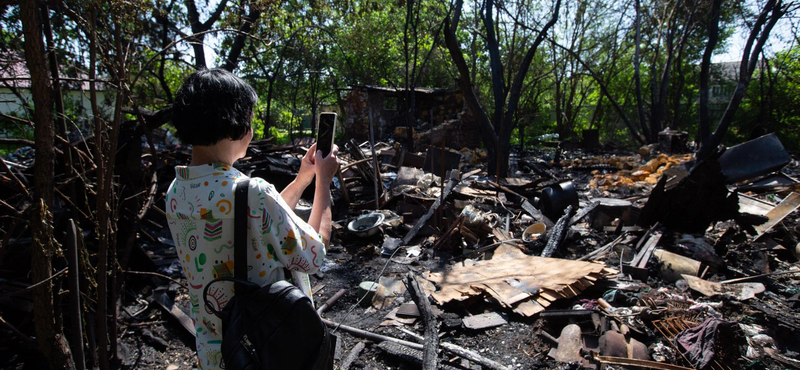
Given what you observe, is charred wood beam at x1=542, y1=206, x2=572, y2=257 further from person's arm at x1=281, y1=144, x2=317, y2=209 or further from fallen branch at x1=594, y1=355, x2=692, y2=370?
person's arm at x1=281, y1=144, x2=317, y2=209

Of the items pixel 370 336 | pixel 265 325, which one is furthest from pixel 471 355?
pixel 265 325

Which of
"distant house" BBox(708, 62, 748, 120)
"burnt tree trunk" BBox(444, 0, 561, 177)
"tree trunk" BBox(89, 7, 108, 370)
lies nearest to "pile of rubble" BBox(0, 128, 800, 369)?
"tree trunk" BBox(89, 7, 108, 370)

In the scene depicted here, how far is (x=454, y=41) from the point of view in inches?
309

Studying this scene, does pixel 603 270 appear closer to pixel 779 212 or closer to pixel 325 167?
pixel 325 167

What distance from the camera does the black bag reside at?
117cm

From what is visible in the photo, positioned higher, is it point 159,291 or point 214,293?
point 214,293

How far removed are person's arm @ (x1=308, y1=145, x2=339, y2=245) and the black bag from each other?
1.16ft

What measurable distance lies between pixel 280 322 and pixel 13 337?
315 centimetres

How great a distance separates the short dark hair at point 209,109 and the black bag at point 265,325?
222mm

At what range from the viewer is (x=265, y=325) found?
3.90 ft

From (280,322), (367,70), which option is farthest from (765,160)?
(367,70)

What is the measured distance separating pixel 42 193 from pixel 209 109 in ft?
3.00

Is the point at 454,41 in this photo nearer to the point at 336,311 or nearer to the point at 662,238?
the point at 662,238

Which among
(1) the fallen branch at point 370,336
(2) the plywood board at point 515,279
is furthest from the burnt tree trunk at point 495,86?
(1) the fallen branch at point 370,336
